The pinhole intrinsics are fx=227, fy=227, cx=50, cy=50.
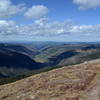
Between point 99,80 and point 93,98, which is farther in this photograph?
point 99,80

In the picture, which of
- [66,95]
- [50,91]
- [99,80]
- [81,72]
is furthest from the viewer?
[81,72]

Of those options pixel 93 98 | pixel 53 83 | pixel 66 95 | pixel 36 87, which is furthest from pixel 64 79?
pixel 93 98

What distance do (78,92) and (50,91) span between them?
17.3 feet

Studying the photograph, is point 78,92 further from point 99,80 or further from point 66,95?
point 99,80

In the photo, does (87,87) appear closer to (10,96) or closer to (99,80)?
(99,80)

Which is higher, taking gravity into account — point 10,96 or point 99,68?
point 99,68

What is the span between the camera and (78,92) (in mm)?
37969

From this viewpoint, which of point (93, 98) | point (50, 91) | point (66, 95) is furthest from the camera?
point (50, 91)

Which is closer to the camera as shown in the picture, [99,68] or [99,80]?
[99,80]

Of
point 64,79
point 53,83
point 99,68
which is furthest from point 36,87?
point 99,68

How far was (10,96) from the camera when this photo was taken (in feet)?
137

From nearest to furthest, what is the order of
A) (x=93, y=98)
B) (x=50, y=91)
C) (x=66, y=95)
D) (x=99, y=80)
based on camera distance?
1. (x=93, y=98)
2. (x=66, y=95)
3. (x=50, y=91)
4. (x=99, y=80)

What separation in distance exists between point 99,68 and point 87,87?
13.6 meters

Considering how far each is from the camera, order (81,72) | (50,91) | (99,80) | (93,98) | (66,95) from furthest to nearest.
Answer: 1. (81,72)
2. (99,80)
3. (50,91)
4. (66,95)
5. (93,98)
